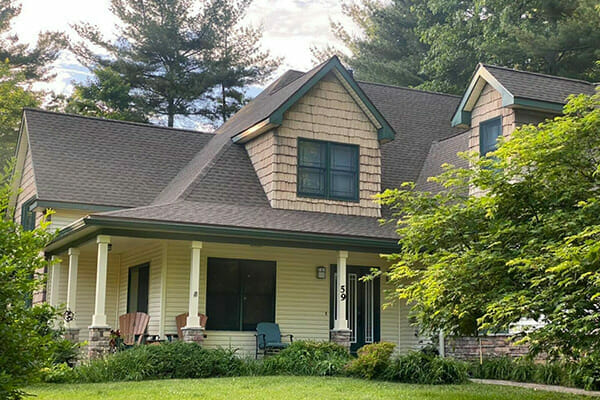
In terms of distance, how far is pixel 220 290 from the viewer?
16312 mm

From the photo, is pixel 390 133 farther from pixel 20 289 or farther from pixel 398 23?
pixel 398 23

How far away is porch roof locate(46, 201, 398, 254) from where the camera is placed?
14016 millimetres

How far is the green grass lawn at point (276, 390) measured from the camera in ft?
32.7

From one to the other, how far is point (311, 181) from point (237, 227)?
122 inches

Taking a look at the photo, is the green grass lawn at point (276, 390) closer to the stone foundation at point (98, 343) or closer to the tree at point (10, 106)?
the stone foundation at point (98, 343)

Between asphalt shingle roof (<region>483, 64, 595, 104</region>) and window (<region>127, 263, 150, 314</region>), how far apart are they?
28.0 feet

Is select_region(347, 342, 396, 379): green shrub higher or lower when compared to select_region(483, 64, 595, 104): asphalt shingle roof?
lower

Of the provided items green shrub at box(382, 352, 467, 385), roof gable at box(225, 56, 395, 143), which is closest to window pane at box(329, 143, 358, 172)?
roof gable at box(225, 56, 395, 143)

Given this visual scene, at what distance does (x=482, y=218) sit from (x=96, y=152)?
11791 millimetres

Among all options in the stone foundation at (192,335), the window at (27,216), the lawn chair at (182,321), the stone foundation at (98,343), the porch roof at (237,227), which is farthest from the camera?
the window at (27,216)

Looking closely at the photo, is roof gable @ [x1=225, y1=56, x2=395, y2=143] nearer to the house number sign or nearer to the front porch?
the front porch

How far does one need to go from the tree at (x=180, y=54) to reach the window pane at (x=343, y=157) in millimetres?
18243

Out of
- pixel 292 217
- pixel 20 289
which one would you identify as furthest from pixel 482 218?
pixel 292 217

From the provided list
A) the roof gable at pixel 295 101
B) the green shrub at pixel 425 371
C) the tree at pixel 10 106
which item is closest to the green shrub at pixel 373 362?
the green shrub at pixel 425 371
